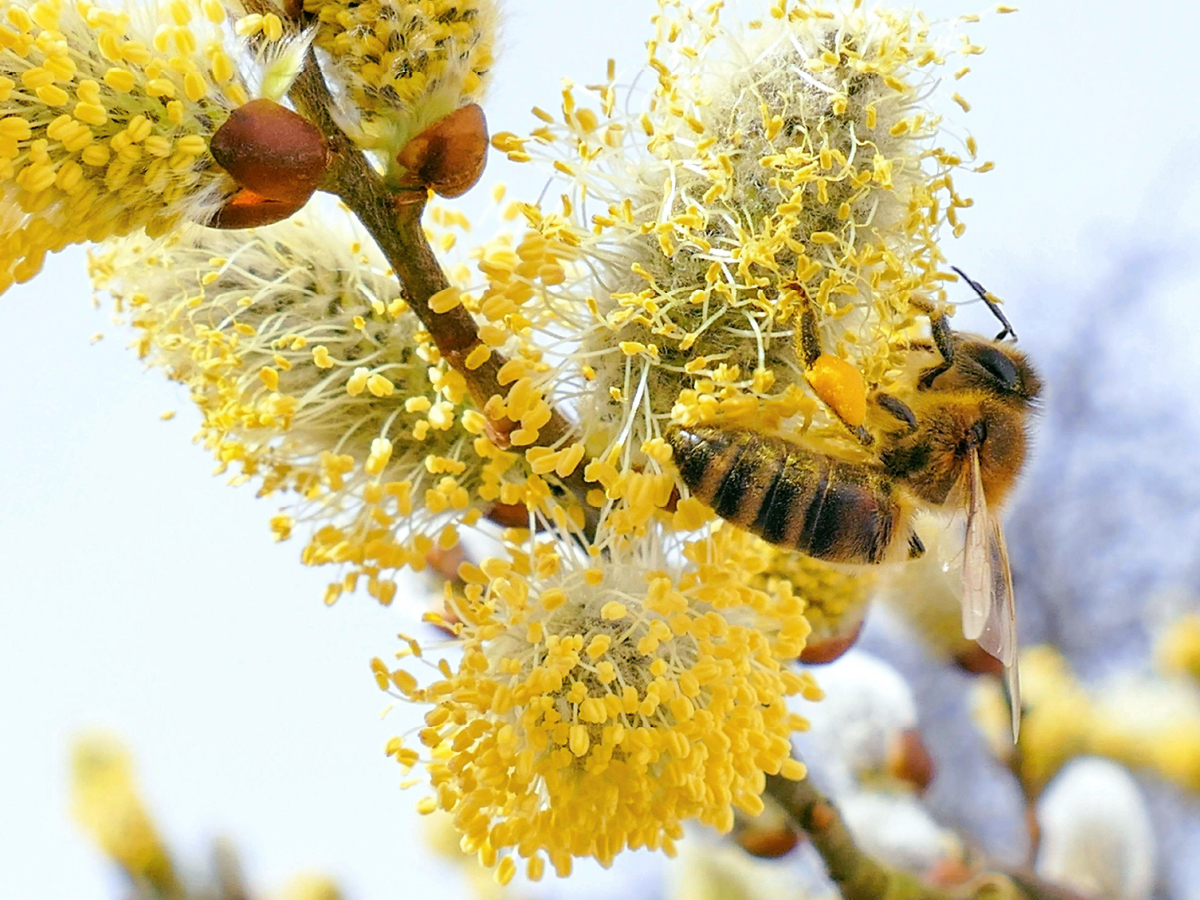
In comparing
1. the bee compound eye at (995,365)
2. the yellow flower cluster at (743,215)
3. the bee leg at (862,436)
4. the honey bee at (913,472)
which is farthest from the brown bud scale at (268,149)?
the bee compound eye at (995,365)

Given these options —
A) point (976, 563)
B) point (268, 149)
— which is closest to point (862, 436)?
point (976, 563)

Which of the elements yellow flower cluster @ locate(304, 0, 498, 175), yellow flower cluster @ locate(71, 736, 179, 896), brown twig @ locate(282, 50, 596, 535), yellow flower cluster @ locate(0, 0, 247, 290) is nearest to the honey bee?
brown twig @ locate(282, 50, 596, 535)

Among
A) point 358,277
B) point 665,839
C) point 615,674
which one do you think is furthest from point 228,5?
point 665,839

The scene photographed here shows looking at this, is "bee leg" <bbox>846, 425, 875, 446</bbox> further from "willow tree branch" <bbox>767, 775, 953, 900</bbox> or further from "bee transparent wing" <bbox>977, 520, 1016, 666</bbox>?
"willow tree branch" <bbox>767, 775, 953, 900</bbox>

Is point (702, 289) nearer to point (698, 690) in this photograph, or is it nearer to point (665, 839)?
point (698, 690)

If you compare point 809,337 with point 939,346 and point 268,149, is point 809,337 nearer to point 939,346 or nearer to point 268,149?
point 939,346

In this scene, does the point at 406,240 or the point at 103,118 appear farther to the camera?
the point at 406,240
